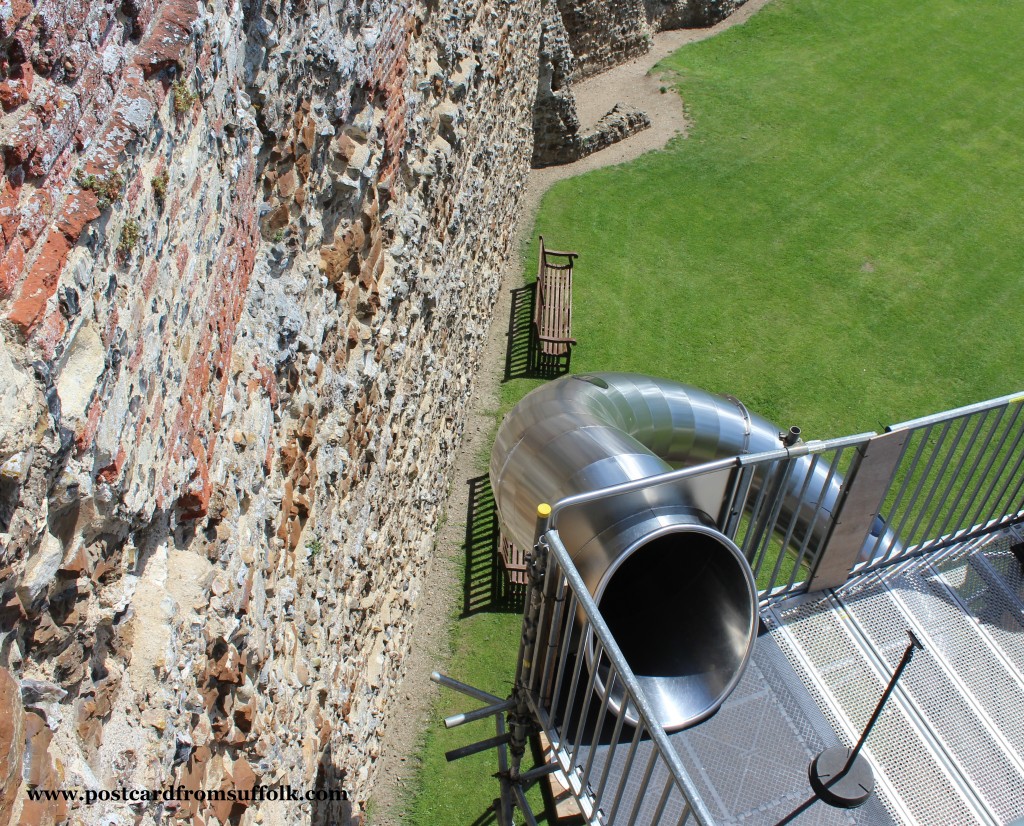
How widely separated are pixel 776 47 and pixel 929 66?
10.1 feet

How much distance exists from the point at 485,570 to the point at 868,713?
455 cm

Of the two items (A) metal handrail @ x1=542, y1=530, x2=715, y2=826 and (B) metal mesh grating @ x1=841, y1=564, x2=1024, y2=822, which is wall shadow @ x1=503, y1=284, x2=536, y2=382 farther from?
(A) metal handrail @ x1=542, y1=530, x2=715, y2=826

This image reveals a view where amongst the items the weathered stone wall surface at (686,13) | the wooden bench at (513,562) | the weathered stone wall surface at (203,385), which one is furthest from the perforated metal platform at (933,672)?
the weathered stone wall surface at (686,13)

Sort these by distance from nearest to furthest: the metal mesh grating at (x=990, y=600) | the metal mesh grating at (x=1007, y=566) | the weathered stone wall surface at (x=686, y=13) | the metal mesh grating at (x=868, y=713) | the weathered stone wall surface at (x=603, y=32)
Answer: the metal mesh grating at (x=868, y=713) < the metal mesh grating at (x=990, y=600) < the metal mesh grating at (x=1007, y=566) < the weathered stone wall surface at (x=603, y=32) < the weathered stone wall surface at (x=686, y=13)

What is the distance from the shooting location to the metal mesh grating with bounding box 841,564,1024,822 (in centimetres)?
407

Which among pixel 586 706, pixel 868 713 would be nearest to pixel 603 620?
pixel 586 706

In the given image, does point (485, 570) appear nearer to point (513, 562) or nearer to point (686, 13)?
point (513, 562)

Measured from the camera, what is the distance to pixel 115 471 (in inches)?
101

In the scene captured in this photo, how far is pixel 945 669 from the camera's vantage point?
440 centimetres

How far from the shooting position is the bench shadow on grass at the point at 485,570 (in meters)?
8.10

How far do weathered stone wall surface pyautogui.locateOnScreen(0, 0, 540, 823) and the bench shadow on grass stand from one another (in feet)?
5.57

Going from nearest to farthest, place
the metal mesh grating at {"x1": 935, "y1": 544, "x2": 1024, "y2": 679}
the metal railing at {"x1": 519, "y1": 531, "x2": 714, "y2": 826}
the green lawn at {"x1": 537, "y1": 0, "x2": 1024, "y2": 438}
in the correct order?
the metal railing at {"x1": 519, "y1": 531, "x2": 714, "y2": 826}, the metal mesh grating at {"x1": 935, "y1": 544, "x2": 1024, "y2": 679}, the green lawn at {"x1": 537, "y1": 0, "x2": 1024, "y2": 438}

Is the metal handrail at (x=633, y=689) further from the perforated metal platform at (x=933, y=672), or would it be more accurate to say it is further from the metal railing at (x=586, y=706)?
the perforated metal platform at (x=933, y=672)

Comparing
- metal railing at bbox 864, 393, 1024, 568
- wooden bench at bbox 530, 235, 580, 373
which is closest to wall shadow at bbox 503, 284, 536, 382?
wooden bench at bbox 530, 235, 580, 373
